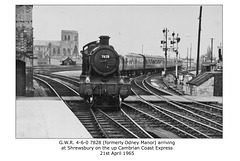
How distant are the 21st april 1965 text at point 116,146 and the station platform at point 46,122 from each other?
1.42ft

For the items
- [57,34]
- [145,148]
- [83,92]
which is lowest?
[145,148]

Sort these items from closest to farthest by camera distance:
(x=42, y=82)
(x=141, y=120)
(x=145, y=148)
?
(x=145, y=148) < (x=141, y=120) < (x=42, y=82)

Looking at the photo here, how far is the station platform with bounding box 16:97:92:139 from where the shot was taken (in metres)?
8.61

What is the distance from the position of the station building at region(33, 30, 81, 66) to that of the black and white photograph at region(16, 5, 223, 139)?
0.23 feet

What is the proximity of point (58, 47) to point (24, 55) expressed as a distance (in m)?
3.20

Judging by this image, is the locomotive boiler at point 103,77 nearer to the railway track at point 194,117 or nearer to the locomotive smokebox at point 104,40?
the locomotive smokebox at point 104,40

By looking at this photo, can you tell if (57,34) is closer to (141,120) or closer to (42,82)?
(141,120)

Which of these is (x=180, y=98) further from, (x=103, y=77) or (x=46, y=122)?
(x=46, y=122)

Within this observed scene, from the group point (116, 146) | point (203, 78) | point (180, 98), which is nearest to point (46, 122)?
point (116, 146)

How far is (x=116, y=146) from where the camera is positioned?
811 centimetres

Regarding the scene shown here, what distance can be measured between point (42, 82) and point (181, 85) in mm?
8733

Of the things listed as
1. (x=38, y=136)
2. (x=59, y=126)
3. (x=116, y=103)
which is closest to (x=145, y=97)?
(x=116, y=103)

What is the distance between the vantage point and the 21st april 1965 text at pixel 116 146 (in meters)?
7.93

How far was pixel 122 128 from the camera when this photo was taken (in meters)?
9.67
